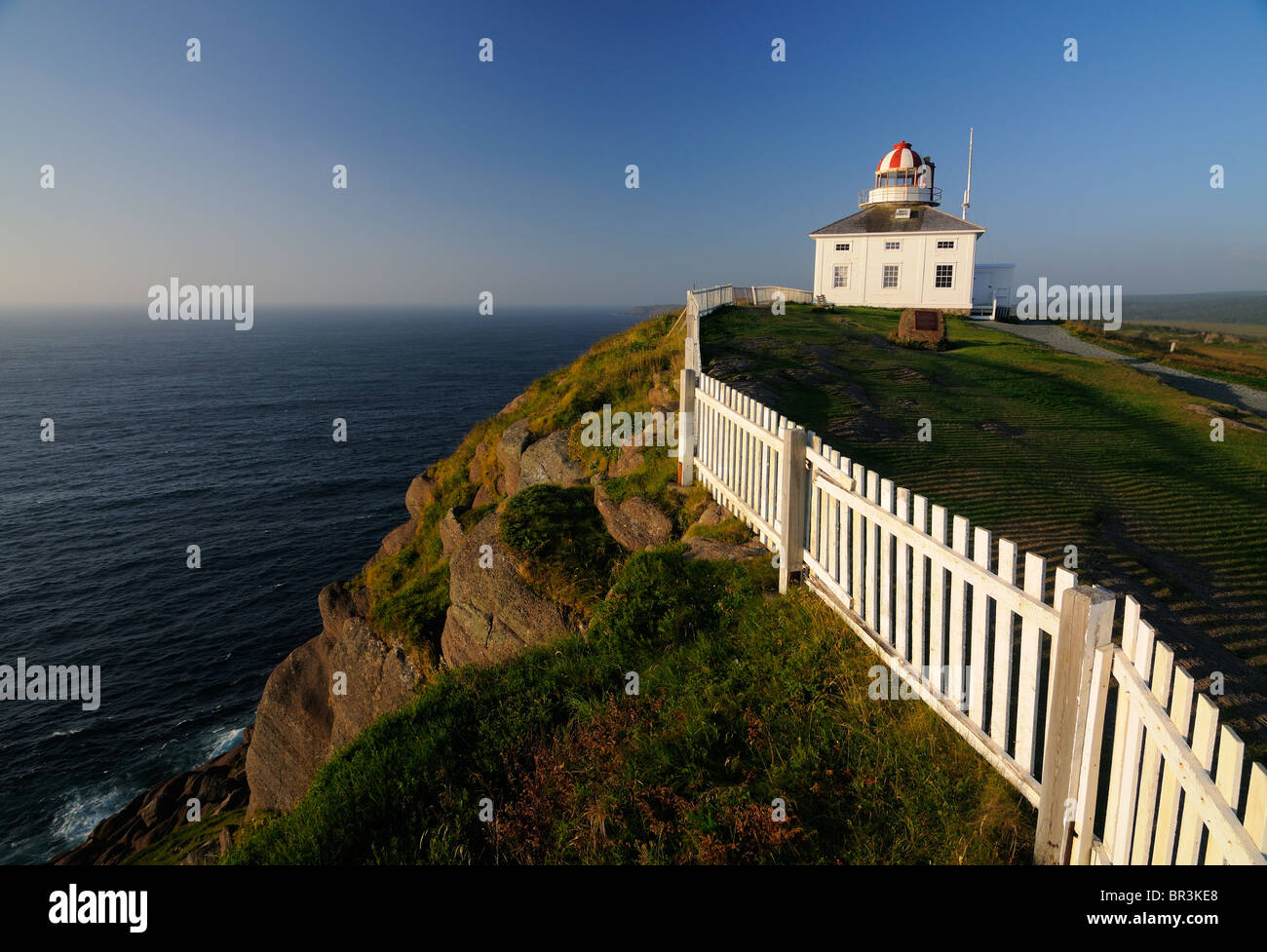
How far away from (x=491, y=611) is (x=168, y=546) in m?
35.0

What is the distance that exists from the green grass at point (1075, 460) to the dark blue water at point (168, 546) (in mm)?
22364

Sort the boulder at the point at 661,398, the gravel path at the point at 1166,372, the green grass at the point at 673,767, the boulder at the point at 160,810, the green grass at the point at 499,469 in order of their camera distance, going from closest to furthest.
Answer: the green grass at the point at 673,767
the green grass at the point at 499,469
the boulder at the point at 661,398
the boulder at the point at 160,810
the gravel path at the point at 1166,372

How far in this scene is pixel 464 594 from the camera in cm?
1057

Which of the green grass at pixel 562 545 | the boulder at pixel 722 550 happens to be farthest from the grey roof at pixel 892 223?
the boulder at pixel 722 550

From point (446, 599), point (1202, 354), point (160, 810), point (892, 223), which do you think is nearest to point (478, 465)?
point (446, 599)

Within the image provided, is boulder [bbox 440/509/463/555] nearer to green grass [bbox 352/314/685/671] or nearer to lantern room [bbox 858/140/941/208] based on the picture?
green grass [bbox 352/314/685/671]

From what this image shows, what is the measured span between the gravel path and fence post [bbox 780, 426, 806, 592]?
18948 mm

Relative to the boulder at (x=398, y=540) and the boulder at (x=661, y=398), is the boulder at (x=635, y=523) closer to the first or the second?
the boulder at (x=661, y=398)

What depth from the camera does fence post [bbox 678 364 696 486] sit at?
1059 centimetres

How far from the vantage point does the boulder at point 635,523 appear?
9.80 meters

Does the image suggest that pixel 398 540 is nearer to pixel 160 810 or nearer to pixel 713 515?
pixel 160 810

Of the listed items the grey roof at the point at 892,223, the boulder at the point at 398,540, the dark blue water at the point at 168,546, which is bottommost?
the dark blue water at the point at 168,546
